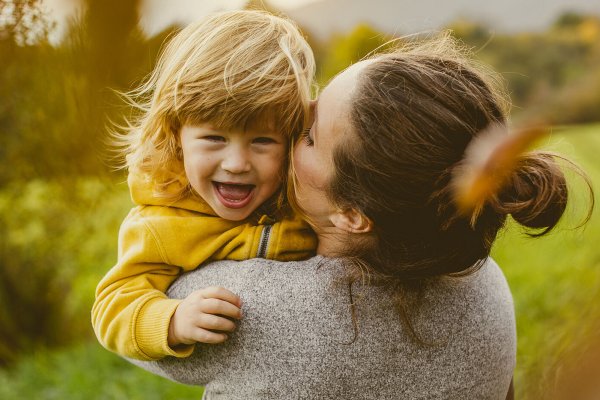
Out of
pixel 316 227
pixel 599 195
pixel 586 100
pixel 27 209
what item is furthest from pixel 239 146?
pixel 599 195

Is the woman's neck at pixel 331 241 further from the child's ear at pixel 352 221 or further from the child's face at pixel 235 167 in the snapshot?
the child's face at pixel 235 167

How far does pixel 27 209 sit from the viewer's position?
4.38 metres

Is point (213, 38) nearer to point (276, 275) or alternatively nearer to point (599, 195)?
point (276, 275)

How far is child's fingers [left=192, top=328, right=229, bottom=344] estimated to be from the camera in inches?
52.9

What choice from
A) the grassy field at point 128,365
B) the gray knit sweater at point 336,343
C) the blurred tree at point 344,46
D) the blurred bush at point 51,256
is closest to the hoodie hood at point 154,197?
the gray knit sweater at point 336,343

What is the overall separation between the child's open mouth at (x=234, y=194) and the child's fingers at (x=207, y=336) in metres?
0.43

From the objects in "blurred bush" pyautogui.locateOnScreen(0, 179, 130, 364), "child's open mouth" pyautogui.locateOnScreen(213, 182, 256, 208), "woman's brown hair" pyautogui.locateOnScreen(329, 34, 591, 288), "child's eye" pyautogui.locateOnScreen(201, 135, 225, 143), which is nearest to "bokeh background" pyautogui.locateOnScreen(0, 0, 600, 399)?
"blurred bush" pyautogui.locateOnScreen(0, 179, 130, 364)

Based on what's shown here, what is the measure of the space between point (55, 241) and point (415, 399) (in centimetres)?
377

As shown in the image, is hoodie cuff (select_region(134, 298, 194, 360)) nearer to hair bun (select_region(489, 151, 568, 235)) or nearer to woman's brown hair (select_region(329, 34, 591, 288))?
woman's brown hair (select_region(329, 34, 591, 288))

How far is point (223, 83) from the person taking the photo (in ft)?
5.61

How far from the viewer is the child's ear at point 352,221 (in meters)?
1.46

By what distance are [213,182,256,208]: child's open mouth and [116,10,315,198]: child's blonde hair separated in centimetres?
14

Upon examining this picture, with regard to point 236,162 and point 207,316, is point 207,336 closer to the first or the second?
point 207,316

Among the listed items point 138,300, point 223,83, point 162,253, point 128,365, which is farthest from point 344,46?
point 138,300
